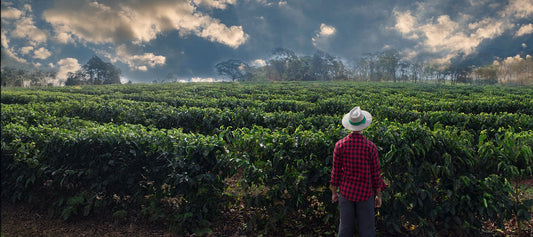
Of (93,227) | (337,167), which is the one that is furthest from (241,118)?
(337,167)

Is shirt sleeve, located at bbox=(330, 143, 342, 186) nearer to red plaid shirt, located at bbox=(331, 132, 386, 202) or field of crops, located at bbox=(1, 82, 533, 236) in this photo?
red plaid shirt, located at bbox=(331, 132, 386, 202)

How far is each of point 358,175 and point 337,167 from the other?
0.26 m

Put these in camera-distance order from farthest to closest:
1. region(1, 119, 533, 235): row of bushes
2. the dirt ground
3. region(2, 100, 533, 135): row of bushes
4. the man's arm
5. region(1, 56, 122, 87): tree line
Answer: region(1, 56, 122, 87): tree line
region(2, 100, 533, 135): row of bushes
the dirt ground
region(1, 119, 533, 235): row of bushes
the man's arm

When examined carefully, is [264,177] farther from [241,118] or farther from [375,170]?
[241,118]

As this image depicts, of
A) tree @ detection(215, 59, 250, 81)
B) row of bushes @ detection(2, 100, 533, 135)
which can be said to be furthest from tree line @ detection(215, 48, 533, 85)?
row of bushes @ detection(2, 100, 533, 135)

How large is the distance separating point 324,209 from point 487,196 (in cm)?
209

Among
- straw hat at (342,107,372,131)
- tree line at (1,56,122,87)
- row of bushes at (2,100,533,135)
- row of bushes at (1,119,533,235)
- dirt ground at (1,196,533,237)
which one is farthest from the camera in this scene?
tree line at (1,56,122,87)

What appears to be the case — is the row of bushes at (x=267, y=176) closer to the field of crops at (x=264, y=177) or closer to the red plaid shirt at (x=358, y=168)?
the field of crops at (x=264, y=177)

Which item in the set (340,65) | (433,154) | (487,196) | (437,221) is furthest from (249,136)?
(340,65)

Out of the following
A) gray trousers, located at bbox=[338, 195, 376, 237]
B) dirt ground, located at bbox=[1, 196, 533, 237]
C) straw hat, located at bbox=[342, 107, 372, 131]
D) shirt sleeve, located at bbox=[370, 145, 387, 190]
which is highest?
straw hat, located at bbox=[342, 107, 372, 131]

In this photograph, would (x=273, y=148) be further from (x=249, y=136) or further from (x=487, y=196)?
(x=487, y=196)

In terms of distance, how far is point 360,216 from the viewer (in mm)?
3250

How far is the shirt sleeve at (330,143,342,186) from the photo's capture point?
3.27 meters

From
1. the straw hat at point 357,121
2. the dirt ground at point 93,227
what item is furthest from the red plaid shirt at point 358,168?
the dirt ground at point 93,227
